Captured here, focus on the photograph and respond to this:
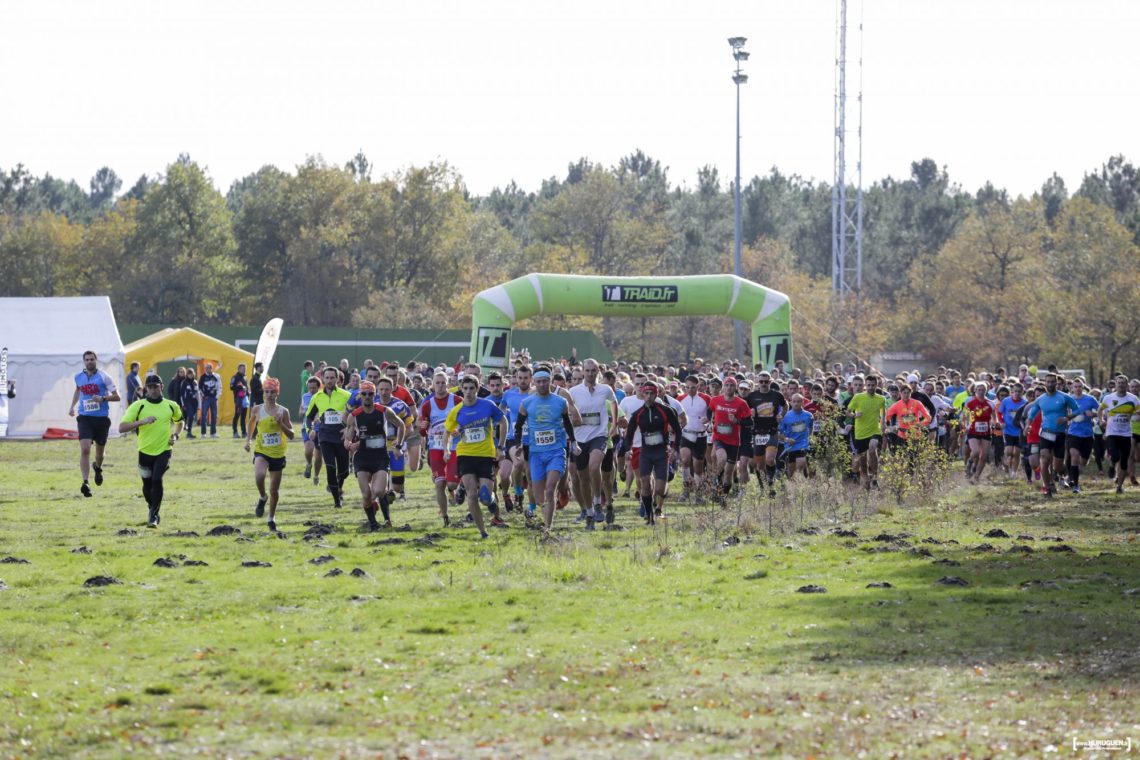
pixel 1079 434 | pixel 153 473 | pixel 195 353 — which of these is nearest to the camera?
pixel 153 473

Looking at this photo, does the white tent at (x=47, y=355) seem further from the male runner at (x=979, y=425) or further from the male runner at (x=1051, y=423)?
the male runner at (x=1051, y=423)

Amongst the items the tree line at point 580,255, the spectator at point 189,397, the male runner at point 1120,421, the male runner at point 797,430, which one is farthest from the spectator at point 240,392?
the tree line at point 580,255

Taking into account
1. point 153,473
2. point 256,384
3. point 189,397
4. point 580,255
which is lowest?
point 153,473

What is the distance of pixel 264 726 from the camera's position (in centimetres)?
797

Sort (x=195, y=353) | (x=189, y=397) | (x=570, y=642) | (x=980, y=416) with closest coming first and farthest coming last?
(x=570, y=642) < (x=980, y=416) < (x=189, y=397) < (x=195, y=353)

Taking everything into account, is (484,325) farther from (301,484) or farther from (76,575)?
(76,575)

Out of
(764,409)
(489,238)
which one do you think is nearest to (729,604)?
(764,409)

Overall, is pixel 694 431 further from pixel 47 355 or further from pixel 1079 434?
pixel 47 355

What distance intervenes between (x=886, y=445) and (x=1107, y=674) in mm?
12717

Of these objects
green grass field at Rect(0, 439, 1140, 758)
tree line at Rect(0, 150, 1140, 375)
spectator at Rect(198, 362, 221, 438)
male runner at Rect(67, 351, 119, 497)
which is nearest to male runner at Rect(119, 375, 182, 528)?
green grass field at Rect(0, 439, 1140, 758)

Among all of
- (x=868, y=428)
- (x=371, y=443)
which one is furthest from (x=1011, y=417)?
(x=371, y=443)

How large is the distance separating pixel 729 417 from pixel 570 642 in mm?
10789

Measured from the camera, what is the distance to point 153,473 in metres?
17.3

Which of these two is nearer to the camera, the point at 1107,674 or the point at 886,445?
the point at 1107,674
